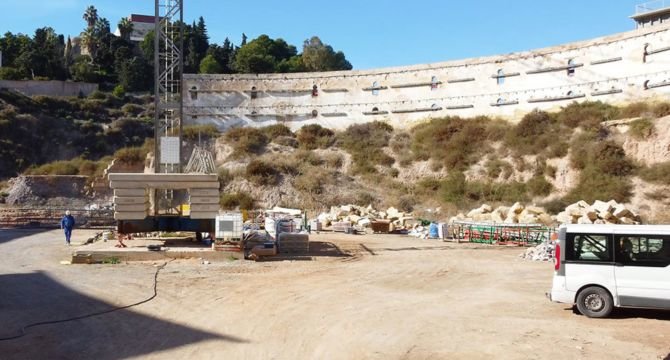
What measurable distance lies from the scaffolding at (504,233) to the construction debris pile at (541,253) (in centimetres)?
405

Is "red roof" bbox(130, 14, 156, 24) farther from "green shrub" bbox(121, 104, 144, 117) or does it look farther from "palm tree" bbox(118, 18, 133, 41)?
"green shrub" bbox(121, 104, 144, 117)

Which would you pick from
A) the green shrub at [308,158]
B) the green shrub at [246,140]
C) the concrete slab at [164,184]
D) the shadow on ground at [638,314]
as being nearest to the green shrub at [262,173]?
the green shrub at [308,158]

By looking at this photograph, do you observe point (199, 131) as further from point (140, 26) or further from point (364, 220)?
point (140, 26)

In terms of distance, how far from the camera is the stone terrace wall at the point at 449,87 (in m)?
39.9

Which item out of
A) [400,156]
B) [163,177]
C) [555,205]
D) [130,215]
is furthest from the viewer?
[400,156]

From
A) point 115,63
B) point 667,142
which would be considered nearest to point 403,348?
point 667,142

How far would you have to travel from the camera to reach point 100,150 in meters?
55.6

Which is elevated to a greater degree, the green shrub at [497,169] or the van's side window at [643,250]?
the green shrub at [497,169]

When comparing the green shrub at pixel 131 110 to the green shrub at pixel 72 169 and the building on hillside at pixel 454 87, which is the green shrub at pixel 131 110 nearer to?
the building on hillside at pixel 454 87

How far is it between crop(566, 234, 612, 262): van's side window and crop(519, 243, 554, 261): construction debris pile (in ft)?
29.6

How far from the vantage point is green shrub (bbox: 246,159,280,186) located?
140 feet

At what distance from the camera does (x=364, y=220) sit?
3047 centimetres

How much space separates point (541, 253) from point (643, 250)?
950 centimetres

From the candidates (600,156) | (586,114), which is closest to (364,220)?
(600,156)
